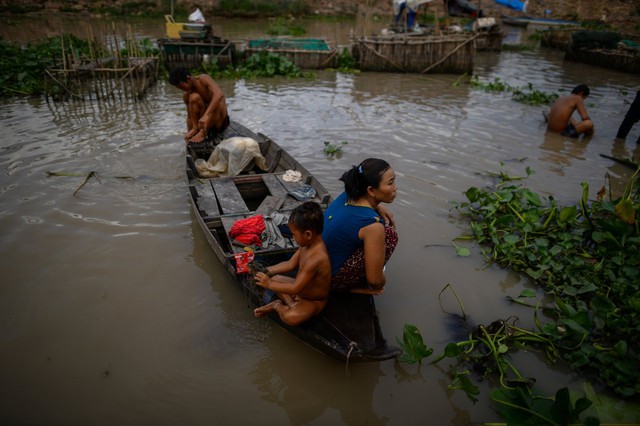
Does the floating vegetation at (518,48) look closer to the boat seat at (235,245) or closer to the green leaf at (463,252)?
the green leaf at (463,252)

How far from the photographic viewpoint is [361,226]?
270 centimetres

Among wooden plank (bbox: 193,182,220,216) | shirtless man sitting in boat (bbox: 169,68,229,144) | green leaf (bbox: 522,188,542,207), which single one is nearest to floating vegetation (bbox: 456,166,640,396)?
green leaf (bbox: 522,188,542,207)

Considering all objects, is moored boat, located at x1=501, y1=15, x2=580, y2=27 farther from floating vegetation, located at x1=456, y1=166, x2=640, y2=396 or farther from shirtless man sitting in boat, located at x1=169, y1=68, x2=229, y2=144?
shirtless man sitting in boat, located at x1=169, y1=68, x2=229, y2=144

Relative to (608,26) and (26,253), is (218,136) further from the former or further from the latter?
(608,26)

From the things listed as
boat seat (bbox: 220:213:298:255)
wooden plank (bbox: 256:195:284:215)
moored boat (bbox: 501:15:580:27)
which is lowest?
boat seat (bbox: 220:213:298:255)

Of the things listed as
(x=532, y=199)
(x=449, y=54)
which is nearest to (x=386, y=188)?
(x=532, y=199)

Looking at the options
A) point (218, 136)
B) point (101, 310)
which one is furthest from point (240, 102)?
point (101, 310)

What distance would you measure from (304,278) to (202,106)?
4652 millimetres

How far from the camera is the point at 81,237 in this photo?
4445mm

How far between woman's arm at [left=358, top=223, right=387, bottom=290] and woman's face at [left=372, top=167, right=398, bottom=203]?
0.23 metres

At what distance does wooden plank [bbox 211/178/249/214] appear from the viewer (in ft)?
14.7

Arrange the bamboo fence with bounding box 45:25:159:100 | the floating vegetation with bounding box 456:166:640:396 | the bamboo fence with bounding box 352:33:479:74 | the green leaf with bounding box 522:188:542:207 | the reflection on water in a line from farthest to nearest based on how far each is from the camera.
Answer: the bamboo fence with bounding box 352:33:479:74, the bamboo fence with bounding box 45:25:159:100, the reflection on water, the green leaf with bounding box 522:188:542:207, the floating vegetation with bounding box 456:166:640:396

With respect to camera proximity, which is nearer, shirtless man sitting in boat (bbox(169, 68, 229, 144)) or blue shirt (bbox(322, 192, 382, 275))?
blue shirt (bbox(322, 192, 382, 275))

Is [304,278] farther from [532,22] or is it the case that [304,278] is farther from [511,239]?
[532,22]
